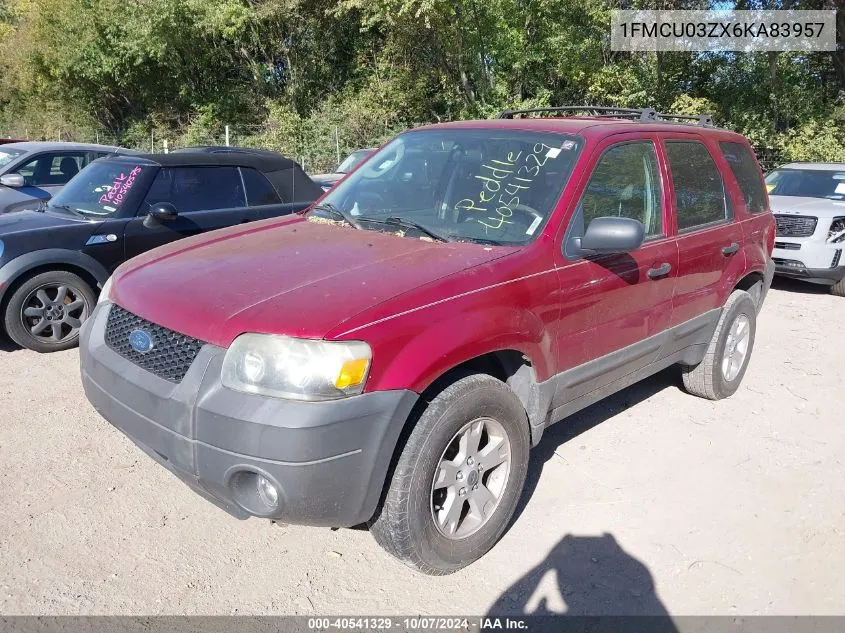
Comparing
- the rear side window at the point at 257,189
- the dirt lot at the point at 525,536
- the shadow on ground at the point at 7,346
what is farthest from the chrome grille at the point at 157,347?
the rear side window at the point at 257,189

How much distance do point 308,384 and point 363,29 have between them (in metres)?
22.5

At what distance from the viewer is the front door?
3.32 meters

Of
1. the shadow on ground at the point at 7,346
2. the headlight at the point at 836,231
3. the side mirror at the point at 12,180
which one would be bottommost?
the headlight at the point at 836,231

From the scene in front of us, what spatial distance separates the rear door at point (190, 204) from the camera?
588 centimetres

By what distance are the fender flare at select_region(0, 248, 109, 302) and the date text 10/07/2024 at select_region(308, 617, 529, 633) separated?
4047 mm

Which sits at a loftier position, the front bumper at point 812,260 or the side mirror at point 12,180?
the side mirror at point 12,180

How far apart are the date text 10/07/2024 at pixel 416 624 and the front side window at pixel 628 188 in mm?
1902

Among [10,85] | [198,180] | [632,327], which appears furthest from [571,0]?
[10,85]

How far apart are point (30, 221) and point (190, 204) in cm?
130

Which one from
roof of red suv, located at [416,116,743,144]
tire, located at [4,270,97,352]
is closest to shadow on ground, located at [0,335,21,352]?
tire, located at [4,270,97,352]

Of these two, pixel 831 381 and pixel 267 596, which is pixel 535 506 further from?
pixel 831 381

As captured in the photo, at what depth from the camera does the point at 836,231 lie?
28.5ft

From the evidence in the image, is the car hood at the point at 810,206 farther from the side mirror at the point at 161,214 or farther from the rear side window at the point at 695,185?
the side mirror at the point at 161,214

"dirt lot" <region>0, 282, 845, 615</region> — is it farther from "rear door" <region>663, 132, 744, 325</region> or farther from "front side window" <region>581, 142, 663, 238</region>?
"front side window" <region>581, 142, 663, 238</region>
